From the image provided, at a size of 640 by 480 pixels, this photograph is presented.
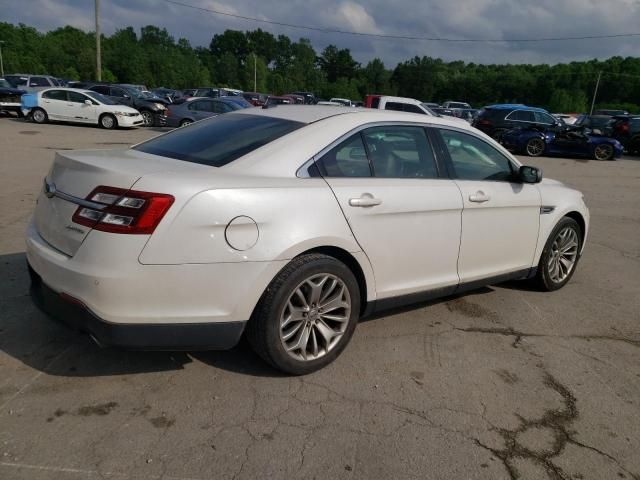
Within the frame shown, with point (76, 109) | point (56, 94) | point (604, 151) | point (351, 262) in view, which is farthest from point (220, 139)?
point (56, 94)

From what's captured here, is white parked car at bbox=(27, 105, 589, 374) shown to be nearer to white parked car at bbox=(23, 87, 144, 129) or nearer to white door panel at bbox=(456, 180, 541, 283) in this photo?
white door panel at bbox=(456, 180, 541, 283)

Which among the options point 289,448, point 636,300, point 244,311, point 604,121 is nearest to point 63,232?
point 244,311

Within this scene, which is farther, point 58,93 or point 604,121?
point 604,121

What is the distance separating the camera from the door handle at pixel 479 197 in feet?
13.1

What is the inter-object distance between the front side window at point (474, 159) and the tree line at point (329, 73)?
231 feet

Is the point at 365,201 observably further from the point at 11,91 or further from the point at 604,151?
the point at 11,91

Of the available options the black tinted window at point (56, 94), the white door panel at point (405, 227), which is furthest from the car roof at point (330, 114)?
the black tinted window at point (56, 94)

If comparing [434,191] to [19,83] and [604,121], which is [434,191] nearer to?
[604,121]

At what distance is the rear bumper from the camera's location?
271 centimetres

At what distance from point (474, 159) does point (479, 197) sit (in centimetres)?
38

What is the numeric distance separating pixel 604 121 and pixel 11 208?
23.7 meters

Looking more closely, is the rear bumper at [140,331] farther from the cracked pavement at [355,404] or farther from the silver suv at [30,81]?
the silver suv at [30,81]

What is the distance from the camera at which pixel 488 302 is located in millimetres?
4762

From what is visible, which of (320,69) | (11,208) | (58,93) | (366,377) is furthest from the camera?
(320,69)
